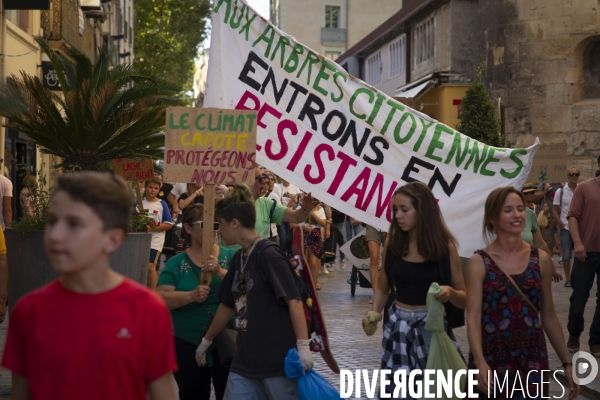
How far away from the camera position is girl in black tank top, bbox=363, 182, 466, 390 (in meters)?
5.49

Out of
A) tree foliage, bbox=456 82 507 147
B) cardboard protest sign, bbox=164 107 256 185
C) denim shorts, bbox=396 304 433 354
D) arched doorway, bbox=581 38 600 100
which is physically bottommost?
denim shorts, bbox=396 304 433 354

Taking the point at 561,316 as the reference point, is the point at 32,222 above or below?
above

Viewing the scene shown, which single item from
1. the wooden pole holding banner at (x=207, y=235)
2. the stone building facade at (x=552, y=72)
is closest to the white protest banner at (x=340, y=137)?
the wooden pole holding banner at (x=207, y=235)

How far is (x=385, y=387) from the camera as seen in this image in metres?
5.54

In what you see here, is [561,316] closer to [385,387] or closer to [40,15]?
[385,387]

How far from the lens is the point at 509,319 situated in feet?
17.3

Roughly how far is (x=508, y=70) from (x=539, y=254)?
2825 cm

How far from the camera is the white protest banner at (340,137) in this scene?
771 centimetres

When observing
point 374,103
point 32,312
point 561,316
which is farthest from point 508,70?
point 32,312

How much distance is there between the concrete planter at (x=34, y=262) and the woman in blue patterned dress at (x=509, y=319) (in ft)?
12.7

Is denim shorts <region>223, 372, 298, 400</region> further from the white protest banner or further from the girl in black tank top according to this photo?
the white protest banner

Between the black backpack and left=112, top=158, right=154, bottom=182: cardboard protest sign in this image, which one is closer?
the black backpack

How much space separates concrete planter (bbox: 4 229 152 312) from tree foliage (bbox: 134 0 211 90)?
45.0m

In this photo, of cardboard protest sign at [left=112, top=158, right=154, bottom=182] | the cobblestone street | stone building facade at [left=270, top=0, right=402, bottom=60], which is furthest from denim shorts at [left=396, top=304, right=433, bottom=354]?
stone building facade at [left=270, top=0, right=402, bottom=60]
